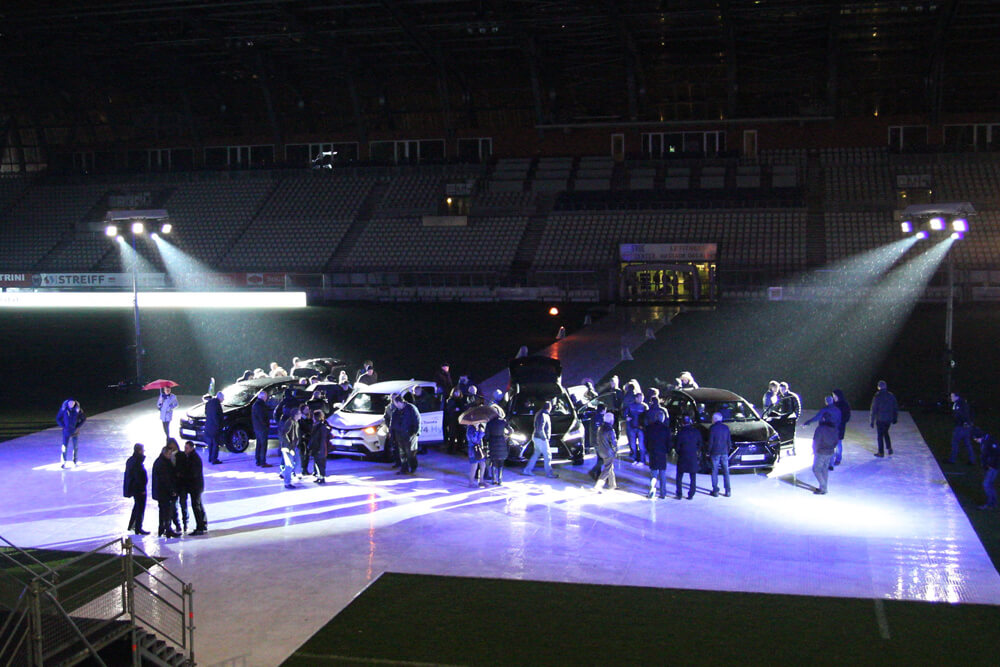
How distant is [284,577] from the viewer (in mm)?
11312

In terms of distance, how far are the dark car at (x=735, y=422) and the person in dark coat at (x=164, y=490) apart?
334 inches

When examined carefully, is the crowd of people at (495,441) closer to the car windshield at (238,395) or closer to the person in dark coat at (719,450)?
the person in dark coat at (719,450)

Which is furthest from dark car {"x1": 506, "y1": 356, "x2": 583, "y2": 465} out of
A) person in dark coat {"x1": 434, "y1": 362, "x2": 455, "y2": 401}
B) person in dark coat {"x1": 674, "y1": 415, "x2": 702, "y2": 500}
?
person in dark coat {"x1": 674, "y1": 415, "x2": 702, "y2": 500}

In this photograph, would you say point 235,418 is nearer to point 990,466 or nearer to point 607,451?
point 607,451

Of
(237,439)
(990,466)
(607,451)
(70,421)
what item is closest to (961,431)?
(990,466)

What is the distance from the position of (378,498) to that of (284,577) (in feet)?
12.1

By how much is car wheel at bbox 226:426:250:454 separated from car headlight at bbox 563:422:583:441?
637 centimetres

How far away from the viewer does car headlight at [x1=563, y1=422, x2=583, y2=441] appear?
56.0ft

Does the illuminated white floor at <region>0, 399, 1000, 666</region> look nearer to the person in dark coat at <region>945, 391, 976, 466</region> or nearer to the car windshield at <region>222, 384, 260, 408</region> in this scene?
the person in dark coat at <region>945, 391, 976, 466</region>

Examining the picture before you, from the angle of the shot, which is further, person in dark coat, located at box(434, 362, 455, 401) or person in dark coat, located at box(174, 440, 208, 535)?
person in dark coat, located at box(434, 362, 455, 401)

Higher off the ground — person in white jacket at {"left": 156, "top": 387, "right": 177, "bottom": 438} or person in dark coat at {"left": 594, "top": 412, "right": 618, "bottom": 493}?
person in white jacket at {"left": 156, "top": 387, "right": 177, "bottom": 438}

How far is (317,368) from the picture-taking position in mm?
24172

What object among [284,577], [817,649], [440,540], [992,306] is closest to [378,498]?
[440,540]

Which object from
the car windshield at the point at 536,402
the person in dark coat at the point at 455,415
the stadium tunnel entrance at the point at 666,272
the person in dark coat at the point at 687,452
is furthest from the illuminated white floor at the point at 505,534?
the stadium tunnel entrance at the point at 666,272
